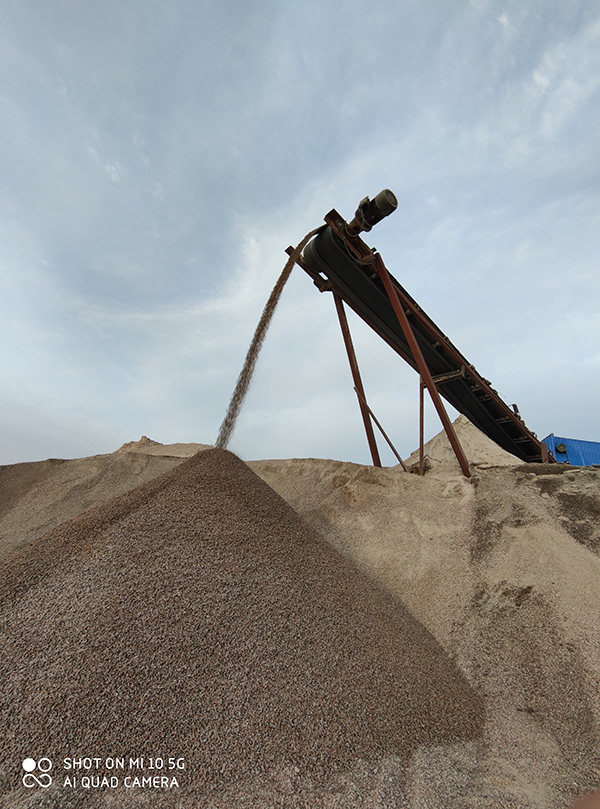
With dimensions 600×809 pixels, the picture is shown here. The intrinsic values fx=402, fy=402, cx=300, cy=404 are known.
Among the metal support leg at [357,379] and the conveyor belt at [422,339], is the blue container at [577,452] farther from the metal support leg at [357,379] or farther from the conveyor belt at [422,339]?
the metal support leg at [357,379]

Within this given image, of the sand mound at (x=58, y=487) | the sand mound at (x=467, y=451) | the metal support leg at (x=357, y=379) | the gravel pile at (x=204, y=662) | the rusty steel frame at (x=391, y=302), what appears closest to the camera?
the gravel pile at (x=204, y=662)

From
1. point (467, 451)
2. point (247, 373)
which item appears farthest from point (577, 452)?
point (247, 373)

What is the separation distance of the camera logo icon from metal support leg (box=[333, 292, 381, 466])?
22.5ft

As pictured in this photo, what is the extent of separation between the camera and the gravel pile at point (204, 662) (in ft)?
7.21

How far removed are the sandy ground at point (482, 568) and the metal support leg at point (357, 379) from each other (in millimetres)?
691

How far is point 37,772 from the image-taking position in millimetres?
2021

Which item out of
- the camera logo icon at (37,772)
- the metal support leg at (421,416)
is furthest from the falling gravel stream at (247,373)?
the camera logo icon at (37,772)

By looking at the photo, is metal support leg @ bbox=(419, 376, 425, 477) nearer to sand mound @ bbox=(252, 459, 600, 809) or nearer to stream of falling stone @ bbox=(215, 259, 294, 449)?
sand mound @ bbox=(252, 459, 600, 809)

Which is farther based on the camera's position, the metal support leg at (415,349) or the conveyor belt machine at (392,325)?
the metal support leg at (415,349)

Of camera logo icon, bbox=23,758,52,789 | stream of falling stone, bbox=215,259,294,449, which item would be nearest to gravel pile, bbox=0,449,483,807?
camera logo icon, bbox=23,758,52,789

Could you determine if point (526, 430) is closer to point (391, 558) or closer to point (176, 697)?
point (391, 558)

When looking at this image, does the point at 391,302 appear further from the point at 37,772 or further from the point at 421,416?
the point at 37,772

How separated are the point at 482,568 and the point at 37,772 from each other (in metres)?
4.62

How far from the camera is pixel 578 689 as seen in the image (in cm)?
327
